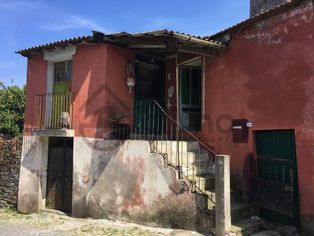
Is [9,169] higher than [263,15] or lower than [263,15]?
lower

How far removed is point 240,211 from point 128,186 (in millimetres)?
2929

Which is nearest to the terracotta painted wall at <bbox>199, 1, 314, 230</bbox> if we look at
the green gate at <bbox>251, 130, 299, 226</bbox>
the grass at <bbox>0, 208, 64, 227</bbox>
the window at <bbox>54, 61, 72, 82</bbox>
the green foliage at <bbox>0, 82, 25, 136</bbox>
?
the green gate at <bbox>251, 130, 299, 226</bbox>

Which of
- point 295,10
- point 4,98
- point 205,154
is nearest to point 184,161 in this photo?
point 205,154

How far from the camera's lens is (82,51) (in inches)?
443

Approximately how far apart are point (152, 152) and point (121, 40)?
10.8ft

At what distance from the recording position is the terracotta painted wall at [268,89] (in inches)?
317

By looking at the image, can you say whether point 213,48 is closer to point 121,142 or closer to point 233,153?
point 233,153

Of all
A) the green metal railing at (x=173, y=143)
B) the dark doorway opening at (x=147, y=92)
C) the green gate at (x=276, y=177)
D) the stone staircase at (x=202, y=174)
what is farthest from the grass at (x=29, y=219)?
the green gate at (x=276, y=177)

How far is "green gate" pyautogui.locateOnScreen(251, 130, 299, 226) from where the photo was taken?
8.21m

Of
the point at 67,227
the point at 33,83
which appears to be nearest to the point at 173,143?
the point at 67,227

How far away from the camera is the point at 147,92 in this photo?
1185cm

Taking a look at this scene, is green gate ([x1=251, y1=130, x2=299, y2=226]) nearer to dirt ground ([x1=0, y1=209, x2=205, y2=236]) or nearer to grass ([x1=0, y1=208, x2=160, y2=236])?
dirt ground ([x1=0, y1=209, x2=205, y2=236])

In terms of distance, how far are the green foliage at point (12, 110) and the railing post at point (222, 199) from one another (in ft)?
44.4

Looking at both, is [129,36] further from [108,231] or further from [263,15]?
[108,231]
